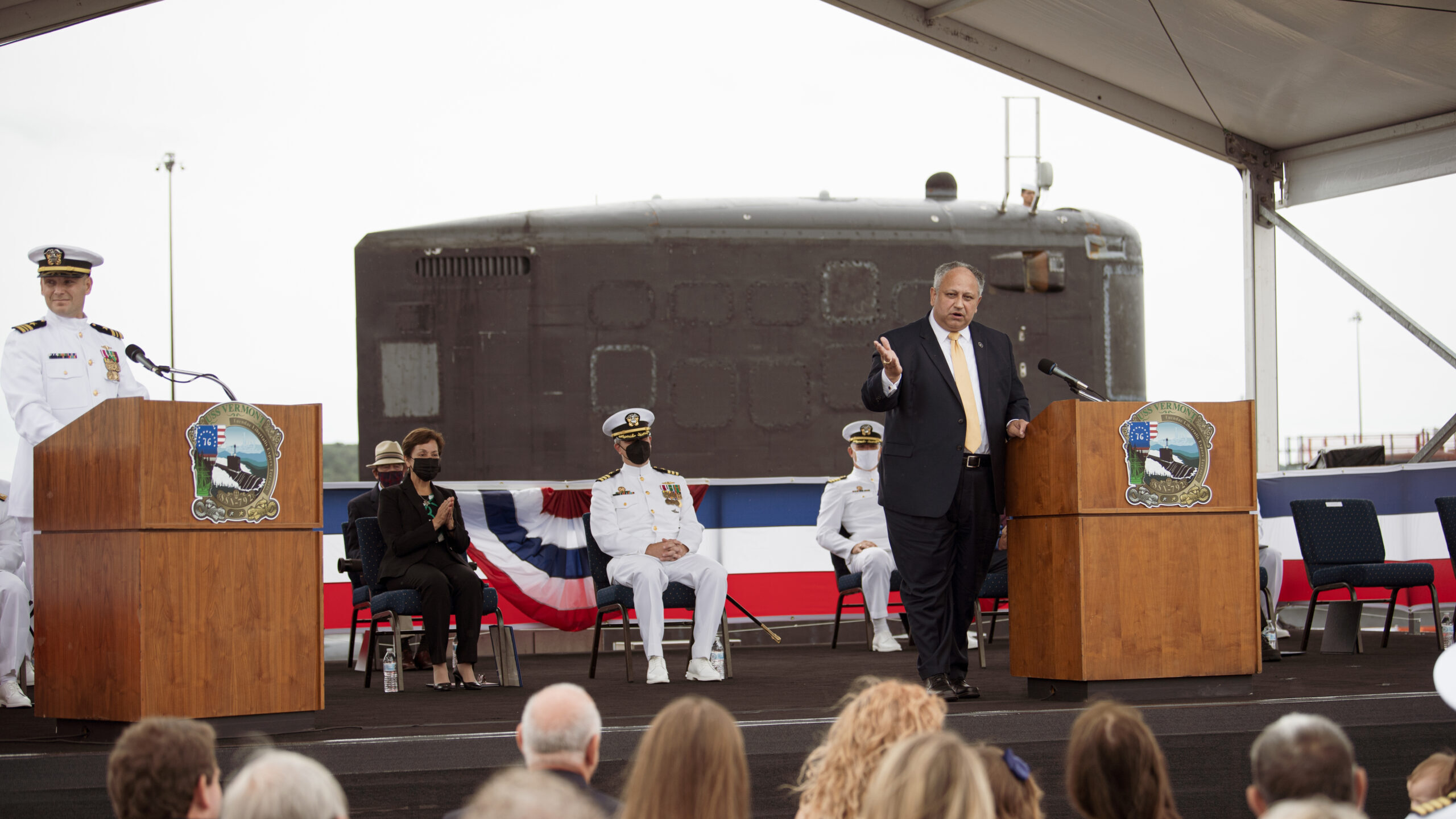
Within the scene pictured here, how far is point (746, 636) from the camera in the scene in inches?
361

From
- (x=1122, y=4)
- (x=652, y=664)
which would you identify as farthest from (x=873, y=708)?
(x=1122, y=4)

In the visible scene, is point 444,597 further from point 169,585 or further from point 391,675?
point 169,585

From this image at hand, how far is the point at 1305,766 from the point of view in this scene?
6.56 ft

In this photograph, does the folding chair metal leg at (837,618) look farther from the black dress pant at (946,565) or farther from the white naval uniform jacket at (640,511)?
the black dress pant at (946,565)

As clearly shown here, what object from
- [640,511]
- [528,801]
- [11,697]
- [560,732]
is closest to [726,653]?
[640,511]

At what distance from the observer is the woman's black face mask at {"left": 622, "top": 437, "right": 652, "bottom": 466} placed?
283 inches

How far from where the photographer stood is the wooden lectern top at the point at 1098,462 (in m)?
4.64

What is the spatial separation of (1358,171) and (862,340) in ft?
11.9

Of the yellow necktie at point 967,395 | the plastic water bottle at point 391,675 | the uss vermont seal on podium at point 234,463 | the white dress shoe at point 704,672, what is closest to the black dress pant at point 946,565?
the yellow necktie at point 967,395

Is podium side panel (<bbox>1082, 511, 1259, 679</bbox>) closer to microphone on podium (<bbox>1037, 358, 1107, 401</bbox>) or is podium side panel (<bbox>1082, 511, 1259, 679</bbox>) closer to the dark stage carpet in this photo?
the dark stage carpet

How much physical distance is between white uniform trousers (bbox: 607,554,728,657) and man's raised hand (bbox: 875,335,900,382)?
2183mm

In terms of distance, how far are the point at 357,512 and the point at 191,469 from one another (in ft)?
12.1

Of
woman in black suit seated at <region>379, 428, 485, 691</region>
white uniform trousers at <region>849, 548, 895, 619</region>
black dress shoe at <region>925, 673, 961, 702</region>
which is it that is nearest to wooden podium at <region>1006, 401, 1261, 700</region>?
black dress shoe at <region>925, 673, 961, 702</region>

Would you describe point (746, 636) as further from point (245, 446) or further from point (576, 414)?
point (245, 446)
